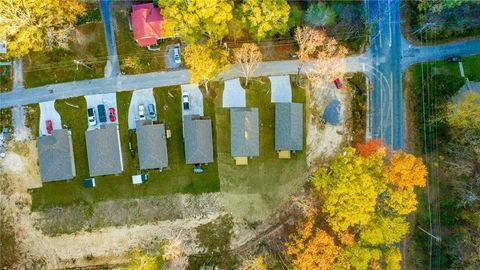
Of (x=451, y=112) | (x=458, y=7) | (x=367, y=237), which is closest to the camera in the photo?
(x=367, y=237)

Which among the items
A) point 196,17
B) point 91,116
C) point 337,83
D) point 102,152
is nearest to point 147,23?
point 196,17

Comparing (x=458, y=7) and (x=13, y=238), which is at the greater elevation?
(x=458, y=7)

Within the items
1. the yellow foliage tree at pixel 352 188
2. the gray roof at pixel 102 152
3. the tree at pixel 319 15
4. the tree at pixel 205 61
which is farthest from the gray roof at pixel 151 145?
the tree at pixel 319 15

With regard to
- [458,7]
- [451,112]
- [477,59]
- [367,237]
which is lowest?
[367,237]

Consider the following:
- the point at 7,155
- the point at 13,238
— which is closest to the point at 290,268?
the point at 13,238

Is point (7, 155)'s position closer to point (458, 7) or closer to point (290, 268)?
point (290, 268)

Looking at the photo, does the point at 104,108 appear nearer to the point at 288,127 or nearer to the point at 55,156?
the point at 55,156

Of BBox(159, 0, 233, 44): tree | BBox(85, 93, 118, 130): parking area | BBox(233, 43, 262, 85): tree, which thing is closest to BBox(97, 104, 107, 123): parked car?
BBox(85, 93, 118, 130): parking area
